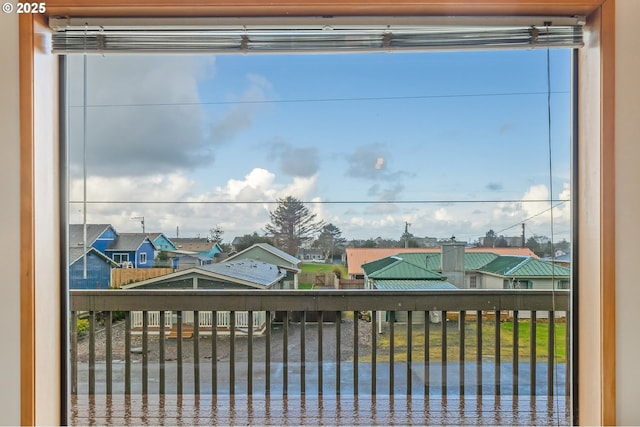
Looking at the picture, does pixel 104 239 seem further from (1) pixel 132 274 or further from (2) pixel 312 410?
(2) pixel 312 410

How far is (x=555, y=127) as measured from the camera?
1434mm

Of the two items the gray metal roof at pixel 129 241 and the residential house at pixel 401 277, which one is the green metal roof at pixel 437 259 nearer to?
the residential house at pixel 401 277

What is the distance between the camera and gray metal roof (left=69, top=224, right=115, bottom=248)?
4.67ft

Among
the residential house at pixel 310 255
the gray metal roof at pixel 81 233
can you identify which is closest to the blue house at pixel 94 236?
the gray metal roof at pixel 81 233

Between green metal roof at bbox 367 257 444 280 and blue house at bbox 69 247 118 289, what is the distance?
1093mm

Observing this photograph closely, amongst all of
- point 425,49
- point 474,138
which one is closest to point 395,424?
point 474,138

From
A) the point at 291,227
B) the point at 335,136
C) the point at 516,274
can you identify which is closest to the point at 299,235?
the point at 291,227

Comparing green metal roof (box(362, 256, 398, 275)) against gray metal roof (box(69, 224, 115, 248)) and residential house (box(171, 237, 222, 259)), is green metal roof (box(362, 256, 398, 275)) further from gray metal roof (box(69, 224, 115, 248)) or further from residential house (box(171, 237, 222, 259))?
gray metal roof (box(69, 224, 115, 248))

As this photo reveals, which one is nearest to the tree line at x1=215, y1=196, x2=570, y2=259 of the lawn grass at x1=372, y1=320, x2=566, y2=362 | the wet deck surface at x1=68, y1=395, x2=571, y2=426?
the lawn grass at x1=372, y1=320, x2=566, y2=362

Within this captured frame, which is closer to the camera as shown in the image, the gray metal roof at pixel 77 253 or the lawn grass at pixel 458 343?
the gray metal roof at pixel 77 253

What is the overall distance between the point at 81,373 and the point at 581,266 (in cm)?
203

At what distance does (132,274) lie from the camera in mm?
1515

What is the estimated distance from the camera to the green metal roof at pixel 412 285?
155 cm

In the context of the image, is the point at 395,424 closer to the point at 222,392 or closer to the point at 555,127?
the point at 222,392
